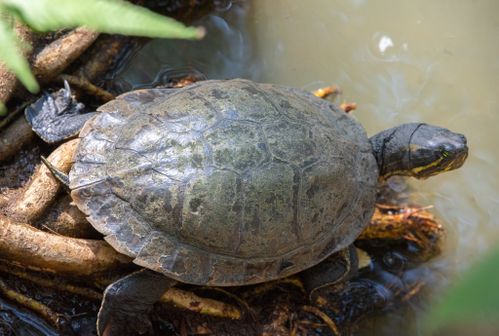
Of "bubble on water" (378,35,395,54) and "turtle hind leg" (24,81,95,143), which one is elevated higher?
"turtle hind leg" (24,81,95,143)

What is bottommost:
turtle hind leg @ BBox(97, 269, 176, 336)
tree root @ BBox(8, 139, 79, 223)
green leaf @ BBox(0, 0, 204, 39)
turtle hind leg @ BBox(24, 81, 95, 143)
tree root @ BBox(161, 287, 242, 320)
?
tree root @ BBox(161, 287, 242, 320)

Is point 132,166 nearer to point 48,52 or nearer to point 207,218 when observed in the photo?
point 207,218

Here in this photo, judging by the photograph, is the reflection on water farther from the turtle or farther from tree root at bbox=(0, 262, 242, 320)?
tree root at bbox=(0, 262, 242, 320)

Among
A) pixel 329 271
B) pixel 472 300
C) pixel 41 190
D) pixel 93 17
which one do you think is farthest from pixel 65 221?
pixel 472 300

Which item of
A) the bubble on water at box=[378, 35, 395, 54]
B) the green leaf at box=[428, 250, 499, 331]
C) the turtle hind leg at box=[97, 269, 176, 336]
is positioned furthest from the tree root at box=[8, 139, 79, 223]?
the bubble on water at box=[378, 35, 395, 54]

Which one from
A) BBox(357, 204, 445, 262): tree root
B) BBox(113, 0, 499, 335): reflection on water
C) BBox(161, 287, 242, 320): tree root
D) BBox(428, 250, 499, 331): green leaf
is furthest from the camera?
BBox(113, 0, 499, 335): reflection on water

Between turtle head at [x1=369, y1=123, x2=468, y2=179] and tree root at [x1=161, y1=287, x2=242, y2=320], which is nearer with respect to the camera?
tree root at [x1=161, y1=287, x2=242, y2=320]
